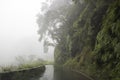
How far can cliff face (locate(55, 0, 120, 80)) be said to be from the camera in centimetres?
1184

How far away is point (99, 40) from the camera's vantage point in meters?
13.9

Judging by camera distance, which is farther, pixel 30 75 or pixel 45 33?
pixel 45 33

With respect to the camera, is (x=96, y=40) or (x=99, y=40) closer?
(x=99, y=40)

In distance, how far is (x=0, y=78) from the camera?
1334 cm

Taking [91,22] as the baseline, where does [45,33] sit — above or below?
above

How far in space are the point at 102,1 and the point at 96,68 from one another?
5337 millimetres

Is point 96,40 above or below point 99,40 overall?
above

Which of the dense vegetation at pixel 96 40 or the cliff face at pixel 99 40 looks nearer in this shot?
the cliff face at pixel 99 40

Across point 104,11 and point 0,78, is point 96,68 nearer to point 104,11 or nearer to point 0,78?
point 104,11

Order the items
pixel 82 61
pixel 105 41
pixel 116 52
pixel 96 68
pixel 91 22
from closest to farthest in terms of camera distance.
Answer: pixel 116 52 → pixel 105 41 → pixel 96 68 → pixel 91 22 → pixel 82 61

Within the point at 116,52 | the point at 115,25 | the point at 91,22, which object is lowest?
the point at 116,52

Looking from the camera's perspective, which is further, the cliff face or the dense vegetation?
the dense vegetation

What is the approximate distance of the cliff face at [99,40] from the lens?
11.8 metres

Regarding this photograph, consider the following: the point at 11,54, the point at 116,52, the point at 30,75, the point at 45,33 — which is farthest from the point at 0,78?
the point at 11,54
